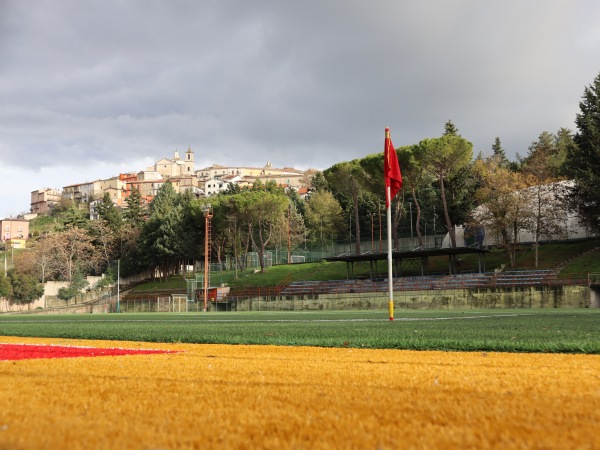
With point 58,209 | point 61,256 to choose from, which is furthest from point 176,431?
point 58,209

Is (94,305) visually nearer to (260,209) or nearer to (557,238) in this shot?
(260,209)

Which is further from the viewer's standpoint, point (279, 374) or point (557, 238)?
point (557, 238)

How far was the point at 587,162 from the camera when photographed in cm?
4431

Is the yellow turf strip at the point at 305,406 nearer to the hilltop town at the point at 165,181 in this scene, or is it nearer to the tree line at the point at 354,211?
the tree line at the point at 354,211

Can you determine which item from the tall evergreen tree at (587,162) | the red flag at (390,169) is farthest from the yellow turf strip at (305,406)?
the tall evergreen tree at (587,162)

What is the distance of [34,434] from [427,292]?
36.4m

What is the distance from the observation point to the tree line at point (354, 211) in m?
46.1

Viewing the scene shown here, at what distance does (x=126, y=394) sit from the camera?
11.8 ft

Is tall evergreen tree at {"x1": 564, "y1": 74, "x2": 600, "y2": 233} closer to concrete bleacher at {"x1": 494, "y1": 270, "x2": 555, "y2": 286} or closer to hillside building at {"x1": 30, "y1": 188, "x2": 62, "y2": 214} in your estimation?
concrete bleacher at {"x1": 494, "y1": 270, "x2": 555, "y2": 286}

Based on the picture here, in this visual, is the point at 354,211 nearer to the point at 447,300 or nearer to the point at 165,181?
the point at 447,300

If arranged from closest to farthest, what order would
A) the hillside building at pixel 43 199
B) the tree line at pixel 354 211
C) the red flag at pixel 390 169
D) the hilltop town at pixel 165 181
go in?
the red flag at pixel 390 169 < the tree line at pixel 354 211 < the hilltop town at pixel 165 181 < the hillside building at pixel 43 199

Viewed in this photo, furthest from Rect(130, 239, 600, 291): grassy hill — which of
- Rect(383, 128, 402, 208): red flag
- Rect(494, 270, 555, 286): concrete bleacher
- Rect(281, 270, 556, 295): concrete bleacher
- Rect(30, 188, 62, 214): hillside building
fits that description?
Rect(30, 188, 62, 214): hillside building

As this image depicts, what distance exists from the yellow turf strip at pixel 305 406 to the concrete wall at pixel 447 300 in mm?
31189

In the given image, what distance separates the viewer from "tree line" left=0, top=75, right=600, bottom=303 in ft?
151
